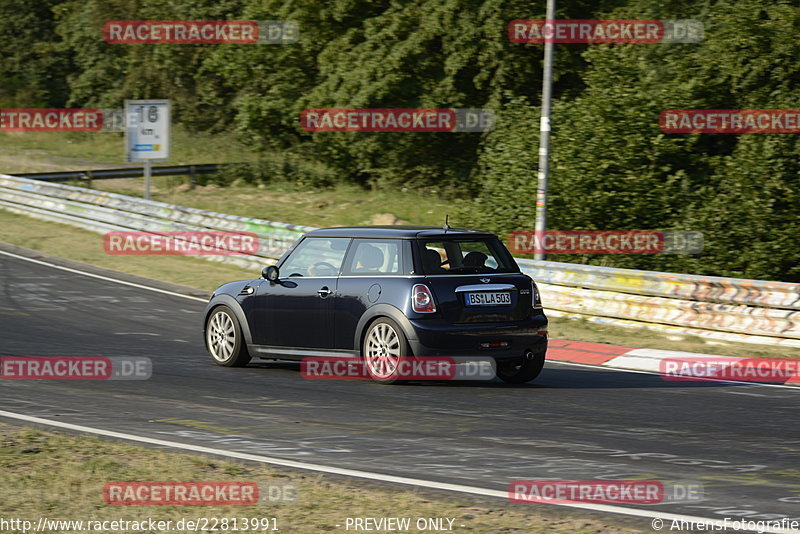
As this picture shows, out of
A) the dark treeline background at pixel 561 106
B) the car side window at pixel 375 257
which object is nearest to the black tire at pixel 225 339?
the car side window at pixel 375 257

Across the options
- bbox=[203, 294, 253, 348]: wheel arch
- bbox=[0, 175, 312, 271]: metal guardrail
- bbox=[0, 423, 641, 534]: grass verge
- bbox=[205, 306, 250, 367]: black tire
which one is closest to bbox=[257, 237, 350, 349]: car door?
bbox=[203, 294, 253, 348]: wheel arch

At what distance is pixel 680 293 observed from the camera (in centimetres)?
1507

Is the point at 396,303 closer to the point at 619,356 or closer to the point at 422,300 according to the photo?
the point at 422,300

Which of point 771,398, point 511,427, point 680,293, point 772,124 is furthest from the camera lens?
point 772,124

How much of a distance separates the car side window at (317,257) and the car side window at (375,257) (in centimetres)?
18

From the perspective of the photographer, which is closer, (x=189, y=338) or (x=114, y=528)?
(x=114, y=528)

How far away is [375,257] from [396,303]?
70cm

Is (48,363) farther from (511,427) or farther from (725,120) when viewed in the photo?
(725,120)

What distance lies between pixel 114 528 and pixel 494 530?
75.7 inches

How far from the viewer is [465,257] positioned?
10.6 m

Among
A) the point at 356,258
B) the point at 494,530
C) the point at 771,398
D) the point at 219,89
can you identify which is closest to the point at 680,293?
the point at 771,398

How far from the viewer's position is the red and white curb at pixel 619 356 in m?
13.1

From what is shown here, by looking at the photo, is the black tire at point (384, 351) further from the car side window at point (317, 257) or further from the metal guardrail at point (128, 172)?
the metal guardrail at point (128, 172)

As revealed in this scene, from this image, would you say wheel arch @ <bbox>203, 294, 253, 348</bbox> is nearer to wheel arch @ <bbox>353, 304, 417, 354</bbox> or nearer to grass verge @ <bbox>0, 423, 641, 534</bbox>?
wheel arch @ <bbox>353, 304, 417, 354</bbox>
